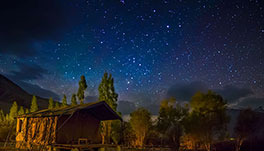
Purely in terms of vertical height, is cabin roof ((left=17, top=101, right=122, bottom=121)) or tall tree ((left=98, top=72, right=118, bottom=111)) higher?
tall tree ((left=98, top=72, right=118, bottom=111))

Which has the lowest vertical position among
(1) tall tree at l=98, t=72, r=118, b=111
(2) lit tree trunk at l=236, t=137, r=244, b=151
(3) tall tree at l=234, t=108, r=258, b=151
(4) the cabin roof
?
(2) lit tree trunk at l=236, t=137, r=244, b=151

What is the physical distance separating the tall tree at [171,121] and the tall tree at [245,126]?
11638mm

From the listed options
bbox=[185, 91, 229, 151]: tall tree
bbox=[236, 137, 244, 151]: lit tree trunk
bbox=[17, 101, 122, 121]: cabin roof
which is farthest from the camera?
bbox=[185, 91, 229, 151]: tall tree

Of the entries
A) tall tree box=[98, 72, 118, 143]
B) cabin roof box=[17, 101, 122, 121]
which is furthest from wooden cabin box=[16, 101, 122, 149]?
tall tree box=[98, 72, 118, 143]

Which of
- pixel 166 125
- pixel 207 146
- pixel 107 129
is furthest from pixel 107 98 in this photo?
pixel 207 146

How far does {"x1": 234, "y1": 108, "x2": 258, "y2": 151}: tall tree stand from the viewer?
23.9m

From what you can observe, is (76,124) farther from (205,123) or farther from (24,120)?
(205,123)

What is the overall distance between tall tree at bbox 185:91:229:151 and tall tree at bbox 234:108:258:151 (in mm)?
3586

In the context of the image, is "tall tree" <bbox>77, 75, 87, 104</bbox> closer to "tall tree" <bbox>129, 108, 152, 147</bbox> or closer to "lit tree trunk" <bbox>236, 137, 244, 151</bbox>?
"tall tree" <bbox>129, 108, 152, 147</bbox>

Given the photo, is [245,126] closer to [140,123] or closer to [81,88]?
[140,123]

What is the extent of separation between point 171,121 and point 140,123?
20.8 feet

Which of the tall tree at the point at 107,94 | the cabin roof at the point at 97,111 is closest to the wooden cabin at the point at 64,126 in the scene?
the cabin roof at the point at 97,111

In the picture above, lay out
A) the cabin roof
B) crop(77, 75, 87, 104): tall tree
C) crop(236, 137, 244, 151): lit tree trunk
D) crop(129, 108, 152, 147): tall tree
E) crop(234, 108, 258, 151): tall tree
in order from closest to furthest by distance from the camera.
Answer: the cabin roof → crop(236, 137, 244, 151): lit tree trunk → crop(234, 108, 258, 151): tall tree → crop(129, 108, 152, 147): tall tree → crop(77, 75, 87, 104): tall tree

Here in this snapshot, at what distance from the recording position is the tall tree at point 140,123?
34.4m
